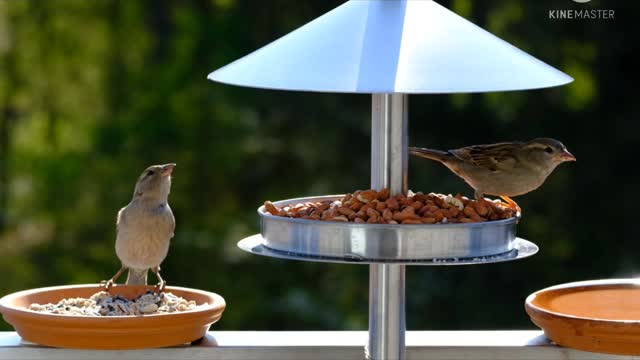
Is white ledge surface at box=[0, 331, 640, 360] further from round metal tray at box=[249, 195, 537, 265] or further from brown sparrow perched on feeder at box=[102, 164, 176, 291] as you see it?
brown sparrow perched on feeder at box=[102, 164, 176, 291]

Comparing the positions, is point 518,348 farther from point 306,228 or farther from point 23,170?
point 23,170

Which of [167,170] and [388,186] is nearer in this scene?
[388,186]

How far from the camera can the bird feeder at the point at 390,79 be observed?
135 inches

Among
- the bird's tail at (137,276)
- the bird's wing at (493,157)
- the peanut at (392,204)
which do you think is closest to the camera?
the peanut at (392,204)

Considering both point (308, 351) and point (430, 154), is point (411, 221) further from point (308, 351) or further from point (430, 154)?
point (430, 154)

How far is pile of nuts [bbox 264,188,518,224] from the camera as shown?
3.60 metres

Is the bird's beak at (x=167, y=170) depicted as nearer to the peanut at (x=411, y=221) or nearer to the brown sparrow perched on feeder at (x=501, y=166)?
the brown sparrow perched on feeder at (x=501, y=166)

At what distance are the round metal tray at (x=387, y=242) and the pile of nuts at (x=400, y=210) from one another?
0.18 ft

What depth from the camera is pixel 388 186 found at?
149 inches

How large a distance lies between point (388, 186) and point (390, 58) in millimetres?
431

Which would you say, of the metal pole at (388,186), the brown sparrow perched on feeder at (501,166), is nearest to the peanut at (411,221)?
the metal pole at (388,186)

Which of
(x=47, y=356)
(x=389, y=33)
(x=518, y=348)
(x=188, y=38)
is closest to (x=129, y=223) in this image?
(x=47, y=356)

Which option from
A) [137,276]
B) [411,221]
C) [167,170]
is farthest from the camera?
[137,276]

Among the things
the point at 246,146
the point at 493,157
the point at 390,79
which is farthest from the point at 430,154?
the point at 246,146
